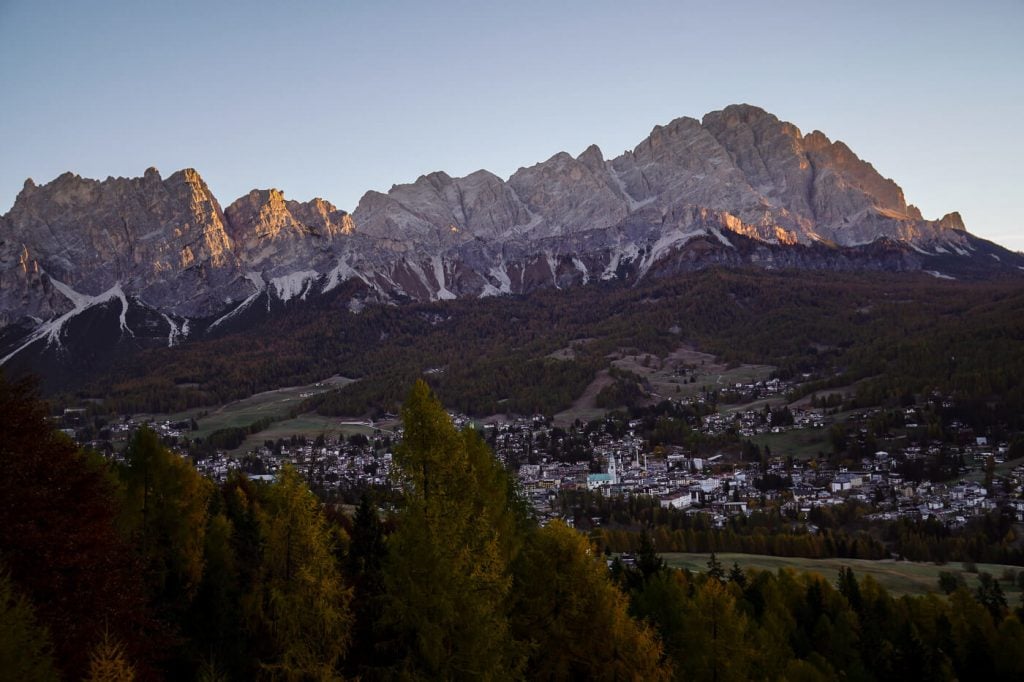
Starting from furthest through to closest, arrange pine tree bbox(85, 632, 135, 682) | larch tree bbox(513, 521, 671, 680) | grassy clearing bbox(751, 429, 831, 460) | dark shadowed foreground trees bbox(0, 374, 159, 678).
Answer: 1. grassy clearing bbox(751, 429, 831, 460)
2. larch tree bbox(513, 521, 671, 680)
3. dark shadowed foreground trees bbox(0, 374, 159, 678)
4. pine tree bbox(85, 632, 135, 682)

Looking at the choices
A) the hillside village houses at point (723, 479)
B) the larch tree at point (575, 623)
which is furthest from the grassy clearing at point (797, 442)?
the larch tree at point (575, 623)

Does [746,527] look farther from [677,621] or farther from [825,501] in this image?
[677,621]

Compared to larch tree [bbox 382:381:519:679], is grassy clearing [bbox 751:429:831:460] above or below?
below

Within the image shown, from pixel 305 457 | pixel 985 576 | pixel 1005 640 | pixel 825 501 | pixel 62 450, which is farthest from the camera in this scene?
pixel 305 457

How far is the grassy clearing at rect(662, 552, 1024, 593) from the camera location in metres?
81.6

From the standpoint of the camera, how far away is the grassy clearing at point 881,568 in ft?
268

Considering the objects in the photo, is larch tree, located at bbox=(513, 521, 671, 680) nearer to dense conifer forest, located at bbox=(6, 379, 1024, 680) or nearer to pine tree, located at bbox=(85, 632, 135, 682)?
dense conifer forest, located at bbox=(6, 379, 1024, 680)

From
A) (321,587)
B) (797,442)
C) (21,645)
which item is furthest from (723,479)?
(21,645)

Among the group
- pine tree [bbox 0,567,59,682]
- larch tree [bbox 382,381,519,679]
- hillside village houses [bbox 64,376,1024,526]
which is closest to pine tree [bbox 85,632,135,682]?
pine tree [bbox 0,567,59,682]

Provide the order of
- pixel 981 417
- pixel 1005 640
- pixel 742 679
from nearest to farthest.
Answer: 1. pixel 742 679
2. pixel 1005 640
3. pixel 981 417

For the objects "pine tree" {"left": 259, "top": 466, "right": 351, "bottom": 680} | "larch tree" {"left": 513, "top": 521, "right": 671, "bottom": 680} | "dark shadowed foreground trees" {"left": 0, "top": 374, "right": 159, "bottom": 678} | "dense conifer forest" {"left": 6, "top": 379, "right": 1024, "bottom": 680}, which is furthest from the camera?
"larch tree" {"left": 513, "top": 521, "right": 671, "bottom": 680}

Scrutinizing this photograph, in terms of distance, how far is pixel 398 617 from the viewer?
83.6ft

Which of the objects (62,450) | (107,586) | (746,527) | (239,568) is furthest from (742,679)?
(746,527)

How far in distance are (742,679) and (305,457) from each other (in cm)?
16951
